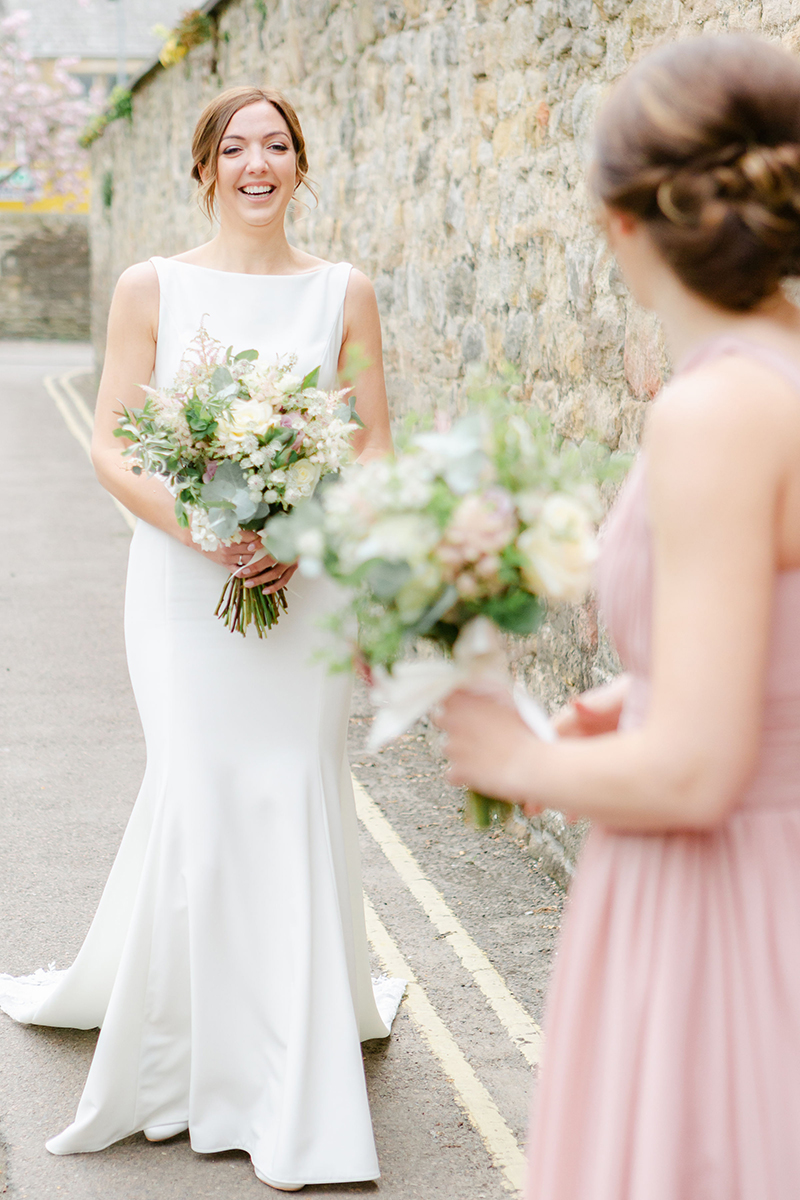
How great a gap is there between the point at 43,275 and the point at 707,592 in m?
38.4

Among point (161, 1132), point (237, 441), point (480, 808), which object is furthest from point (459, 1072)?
point (480, 808)

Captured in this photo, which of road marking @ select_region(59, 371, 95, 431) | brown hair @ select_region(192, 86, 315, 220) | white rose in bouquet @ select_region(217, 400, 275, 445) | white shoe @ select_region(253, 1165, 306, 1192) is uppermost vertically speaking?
brown hair @ select_region(192, 86, 315, 220)

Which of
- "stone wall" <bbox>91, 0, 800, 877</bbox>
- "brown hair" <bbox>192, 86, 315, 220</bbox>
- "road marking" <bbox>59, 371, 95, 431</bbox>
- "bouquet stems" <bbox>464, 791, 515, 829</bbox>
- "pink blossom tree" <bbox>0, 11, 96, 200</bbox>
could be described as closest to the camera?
"bouquet stems" <bbox>464, 791, 515, 829</bbox>

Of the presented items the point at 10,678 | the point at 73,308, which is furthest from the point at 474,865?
the point at 73,308

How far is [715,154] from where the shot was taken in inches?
55.1

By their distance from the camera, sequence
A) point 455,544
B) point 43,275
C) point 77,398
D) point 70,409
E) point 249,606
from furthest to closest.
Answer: point 43,275
point 77,398
point 70,409
point 249,606
point 455,544

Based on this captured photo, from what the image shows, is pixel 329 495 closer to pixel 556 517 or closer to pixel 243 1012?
pixel 556 517

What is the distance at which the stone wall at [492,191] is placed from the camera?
4.64 m

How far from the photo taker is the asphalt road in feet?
10.6

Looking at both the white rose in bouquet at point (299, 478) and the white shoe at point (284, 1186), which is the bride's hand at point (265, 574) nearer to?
the white rose in bouquet at point (299, 478)

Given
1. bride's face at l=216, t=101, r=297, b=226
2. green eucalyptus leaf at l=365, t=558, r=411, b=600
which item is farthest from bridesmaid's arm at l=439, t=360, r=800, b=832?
bride's face at l=216, t=101, r=297, b=226

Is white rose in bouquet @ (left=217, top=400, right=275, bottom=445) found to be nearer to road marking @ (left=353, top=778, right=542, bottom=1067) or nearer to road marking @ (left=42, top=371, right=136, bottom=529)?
road marking @ (left=353, top=778, right=542, bottom=1067)

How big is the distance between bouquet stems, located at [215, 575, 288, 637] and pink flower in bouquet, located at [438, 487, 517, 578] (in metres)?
1.76

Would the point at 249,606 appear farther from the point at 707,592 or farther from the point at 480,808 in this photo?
the point at 707,592
